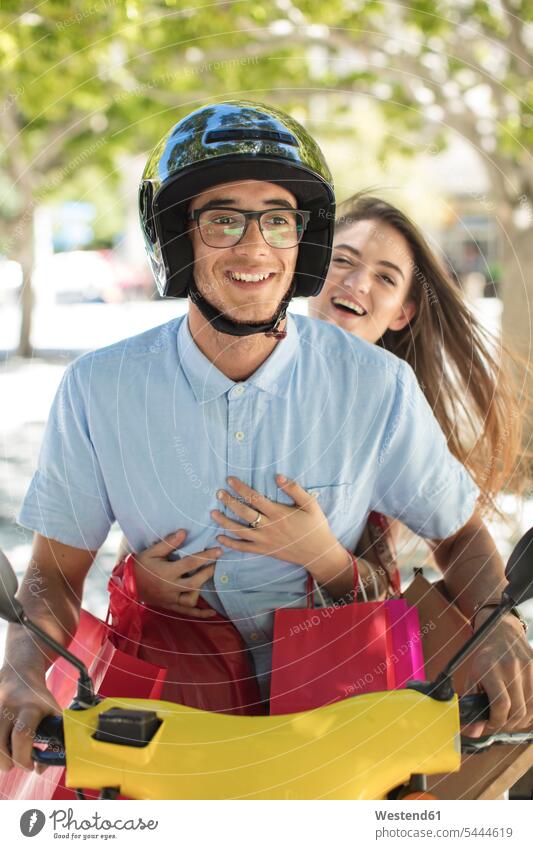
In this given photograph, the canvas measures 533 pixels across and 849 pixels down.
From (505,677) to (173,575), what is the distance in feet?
2.32

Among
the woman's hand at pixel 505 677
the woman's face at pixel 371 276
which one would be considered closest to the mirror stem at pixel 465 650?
the woman's hand at pixel 505 677

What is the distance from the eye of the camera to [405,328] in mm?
2908

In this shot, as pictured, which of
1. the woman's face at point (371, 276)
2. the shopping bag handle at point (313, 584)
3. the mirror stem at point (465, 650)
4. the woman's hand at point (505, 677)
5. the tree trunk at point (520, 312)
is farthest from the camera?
the tree trunk at point (520, 312)

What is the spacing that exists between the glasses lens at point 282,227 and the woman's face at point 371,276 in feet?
2.25

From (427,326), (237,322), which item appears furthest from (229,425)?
(427,326)

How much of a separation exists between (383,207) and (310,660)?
141 cm

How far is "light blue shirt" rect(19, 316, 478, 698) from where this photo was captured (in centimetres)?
212

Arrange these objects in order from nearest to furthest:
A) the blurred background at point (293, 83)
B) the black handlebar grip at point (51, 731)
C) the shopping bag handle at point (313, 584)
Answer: the black handlebar grip at point (51, 731) < the shopping bag handle at point (313, 584) < the blurred background at point (293, 83)

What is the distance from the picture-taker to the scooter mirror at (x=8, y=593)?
1.54 m

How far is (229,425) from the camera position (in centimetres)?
216
